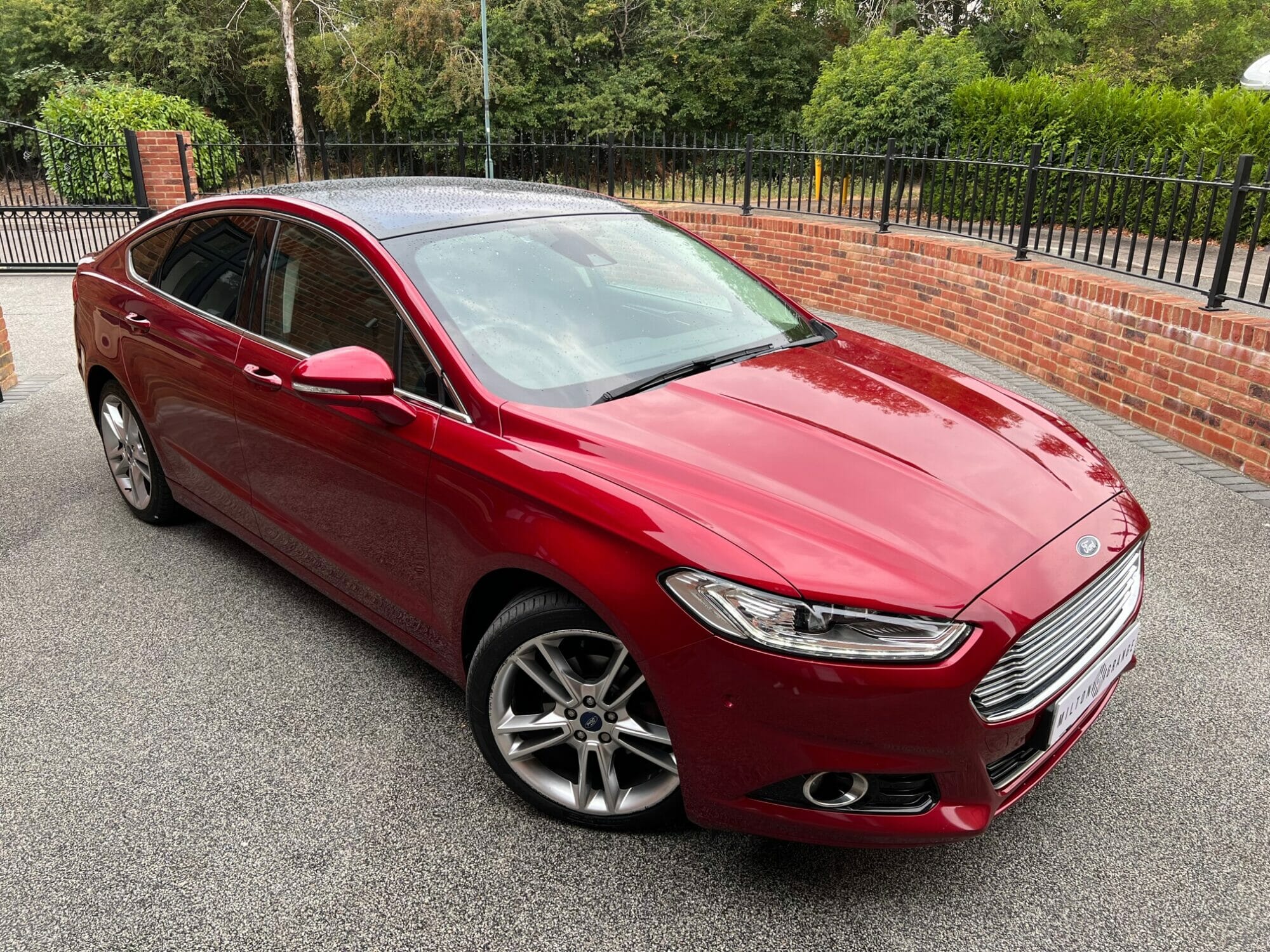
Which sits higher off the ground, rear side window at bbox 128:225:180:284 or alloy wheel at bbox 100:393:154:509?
rear side window at bbox 128:225:180:284

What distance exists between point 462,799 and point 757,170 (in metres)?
9.72

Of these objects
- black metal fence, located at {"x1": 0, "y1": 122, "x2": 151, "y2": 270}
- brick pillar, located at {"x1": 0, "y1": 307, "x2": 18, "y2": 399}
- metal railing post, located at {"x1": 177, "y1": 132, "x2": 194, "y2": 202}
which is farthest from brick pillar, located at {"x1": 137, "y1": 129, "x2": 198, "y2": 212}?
brick pillar, located at {"x1": 0, "y1": 307, "x2": 18, "y2": 399}

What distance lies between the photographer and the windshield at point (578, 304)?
9.28ft

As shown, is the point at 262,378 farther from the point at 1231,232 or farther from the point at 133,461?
the point at 1231,232

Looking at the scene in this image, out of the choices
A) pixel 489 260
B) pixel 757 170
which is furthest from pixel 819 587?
pixel 757 170

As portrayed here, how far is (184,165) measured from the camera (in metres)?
12.8

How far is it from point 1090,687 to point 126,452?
4.32 metres

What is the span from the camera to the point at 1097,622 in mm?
2484

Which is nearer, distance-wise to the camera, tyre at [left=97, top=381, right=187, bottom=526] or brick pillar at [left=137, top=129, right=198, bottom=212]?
tyre at [left=97, top=381, right=187, bottom=526]

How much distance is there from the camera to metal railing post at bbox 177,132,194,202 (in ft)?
41.8

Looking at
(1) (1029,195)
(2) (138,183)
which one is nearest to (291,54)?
(2) (138,183)

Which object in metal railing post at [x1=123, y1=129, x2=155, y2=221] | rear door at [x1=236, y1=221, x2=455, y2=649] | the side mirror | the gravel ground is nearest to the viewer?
the gravel ground

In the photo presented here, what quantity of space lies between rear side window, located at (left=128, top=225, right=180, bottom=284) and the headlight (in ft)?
10.8

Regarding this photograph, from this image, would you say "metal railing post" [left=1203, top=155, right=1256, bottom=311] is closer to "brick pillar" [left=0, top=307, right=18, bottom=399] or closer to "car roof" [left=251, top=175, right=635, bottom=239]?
"car roof" [left=251, top=175, right=635, bottom=239]
